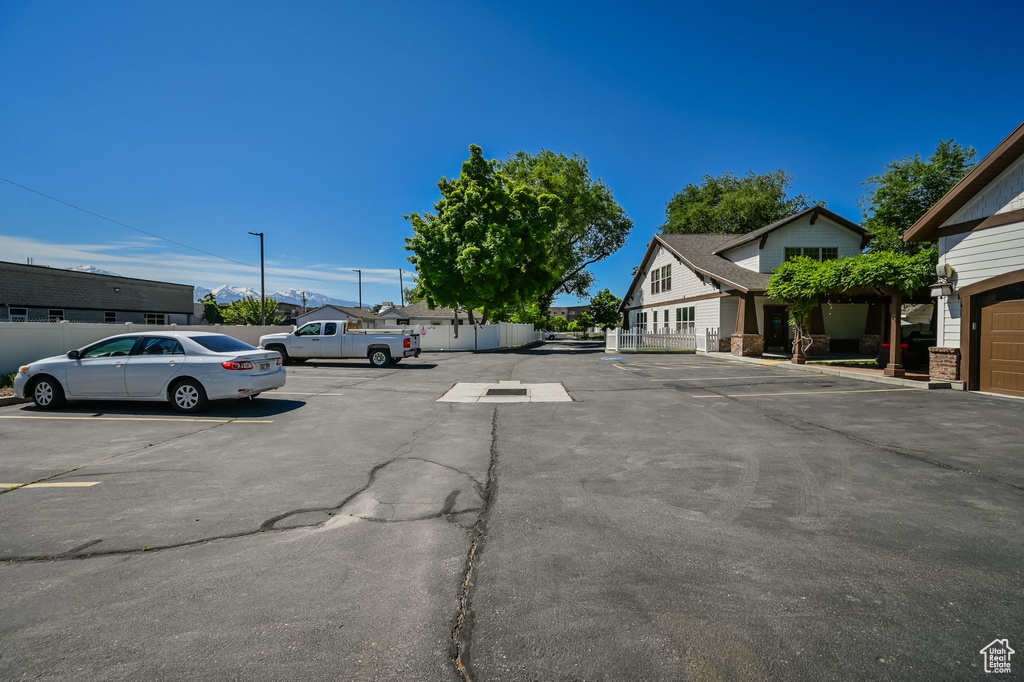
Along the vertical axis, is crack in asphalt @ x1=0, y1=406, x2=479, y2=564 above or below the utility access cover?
below

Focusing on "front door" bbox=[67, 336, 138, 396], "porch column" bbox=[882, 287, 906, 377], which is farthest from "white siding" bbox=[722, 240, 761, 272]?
"front door" bbox=[67, 336, 138, 396]

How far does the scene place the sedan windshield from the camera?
917 cm

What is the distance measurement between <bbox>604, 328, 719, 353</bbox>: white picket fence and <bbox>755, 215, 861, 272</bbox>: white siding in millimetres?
4930

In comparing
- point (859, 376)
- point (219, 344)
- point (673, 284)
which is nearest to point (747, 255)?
point (673, 284)

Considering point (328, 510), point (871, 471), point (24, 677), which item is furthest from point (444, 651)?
point (871, 471)

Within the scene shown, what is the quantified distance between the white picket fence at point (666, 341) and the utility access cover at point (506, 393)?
1578 cm

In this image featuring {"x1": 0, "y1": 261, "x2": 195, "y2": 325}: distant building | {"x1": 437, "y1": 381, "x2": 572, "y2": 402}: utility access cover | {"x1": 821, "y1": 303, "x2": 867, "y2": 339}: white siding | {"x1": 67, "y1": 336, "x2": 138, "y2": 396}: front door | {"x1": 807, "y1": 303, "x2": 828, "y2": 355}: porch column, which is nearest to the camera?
{"x1": 67, "y1": 336, "x2": 138, "y2": 396}: front door

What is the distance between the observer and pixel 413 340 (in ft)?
67.2

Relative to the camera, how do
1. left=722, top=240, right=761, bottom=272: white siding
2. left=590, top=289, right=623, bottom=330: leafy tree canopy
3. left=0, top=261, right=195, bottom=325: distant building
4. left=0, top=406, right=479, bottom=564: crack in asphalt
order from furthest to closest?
left=590, top=289, right=623, bottom=330: leafy tree canopy, left=0, top=261, right=195, bottom=325: distant building, left=722, top=240, right=761, bottom=272: white siding, left=0, top=406, right=479, bottom=564: crack in asphalt

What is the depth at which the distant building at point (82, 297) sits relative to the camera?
29031mm

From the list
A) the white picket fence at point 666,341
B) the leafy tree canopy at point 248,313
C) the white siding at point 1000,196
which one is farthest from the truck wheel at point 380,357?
the leafy tree canopy at point 248,313

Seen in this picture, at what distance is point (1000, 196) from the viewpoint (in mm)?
11375

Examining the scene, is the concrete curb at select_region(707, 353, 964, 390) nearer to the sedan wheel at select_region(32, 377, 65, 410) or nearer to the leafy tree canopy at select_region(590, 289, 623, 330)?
the sedan wheel at select_region(32, 377, 65, 410)

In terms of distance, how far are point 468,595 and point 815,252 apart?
96.7 feet
